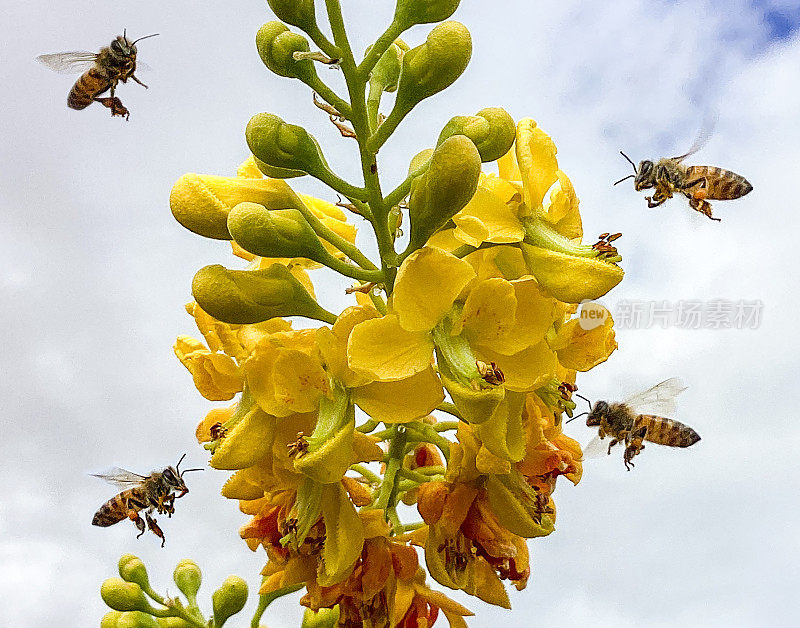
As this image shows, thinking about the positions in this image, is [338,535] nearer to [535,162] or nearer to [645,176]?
[535,162]

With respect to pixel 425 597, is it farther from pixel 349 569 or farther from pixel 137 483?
pixel 137 483

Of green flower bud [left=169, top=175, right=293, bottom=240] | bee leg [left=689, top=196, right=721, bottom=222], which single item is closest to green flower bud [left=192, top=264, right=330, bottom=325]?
green flower bud [left=169, top=175, right=293, bottom=240]

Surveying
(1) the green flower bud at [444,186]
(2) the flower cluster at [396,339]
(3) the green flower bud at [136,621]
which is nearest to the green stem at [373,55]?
(2) the flower cluster at [396,339]

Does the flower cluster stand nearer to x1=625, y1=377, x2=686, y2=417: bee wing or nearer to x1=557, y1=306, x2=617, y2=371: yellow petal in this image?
x1=557, y1=306, x2=617, y2=371: yellow petal

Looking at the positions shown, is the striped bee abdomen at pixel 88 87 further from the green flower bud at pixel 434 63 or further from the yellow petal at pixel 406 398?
the yellow petal at pixel 406 398

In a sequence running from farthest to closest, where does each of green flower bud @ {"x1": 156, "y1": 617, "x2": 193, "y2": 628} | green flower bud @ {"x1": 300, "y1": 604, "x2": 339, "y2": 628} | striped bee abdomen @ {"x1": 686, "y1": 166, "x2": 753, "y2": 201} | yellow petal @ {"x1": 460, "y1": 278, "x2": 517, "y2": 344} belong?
striped bee abdomen @ {"x1": 686, "y1": 166, "x2": 753, "y2": 201}
green flower bud @ {"x1": 156, "y1": 617, "x2": 193, "y2": 628}
green flower bud @ {"x1": 300, "y1": 604, "x2": 339, "y2": 628}
yellow petal @ {"x1": 460, "y1": 278, "x2": 517, "y2": 344}

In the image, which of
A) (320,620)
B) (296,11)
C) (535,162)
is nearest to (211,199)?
(296,11)
